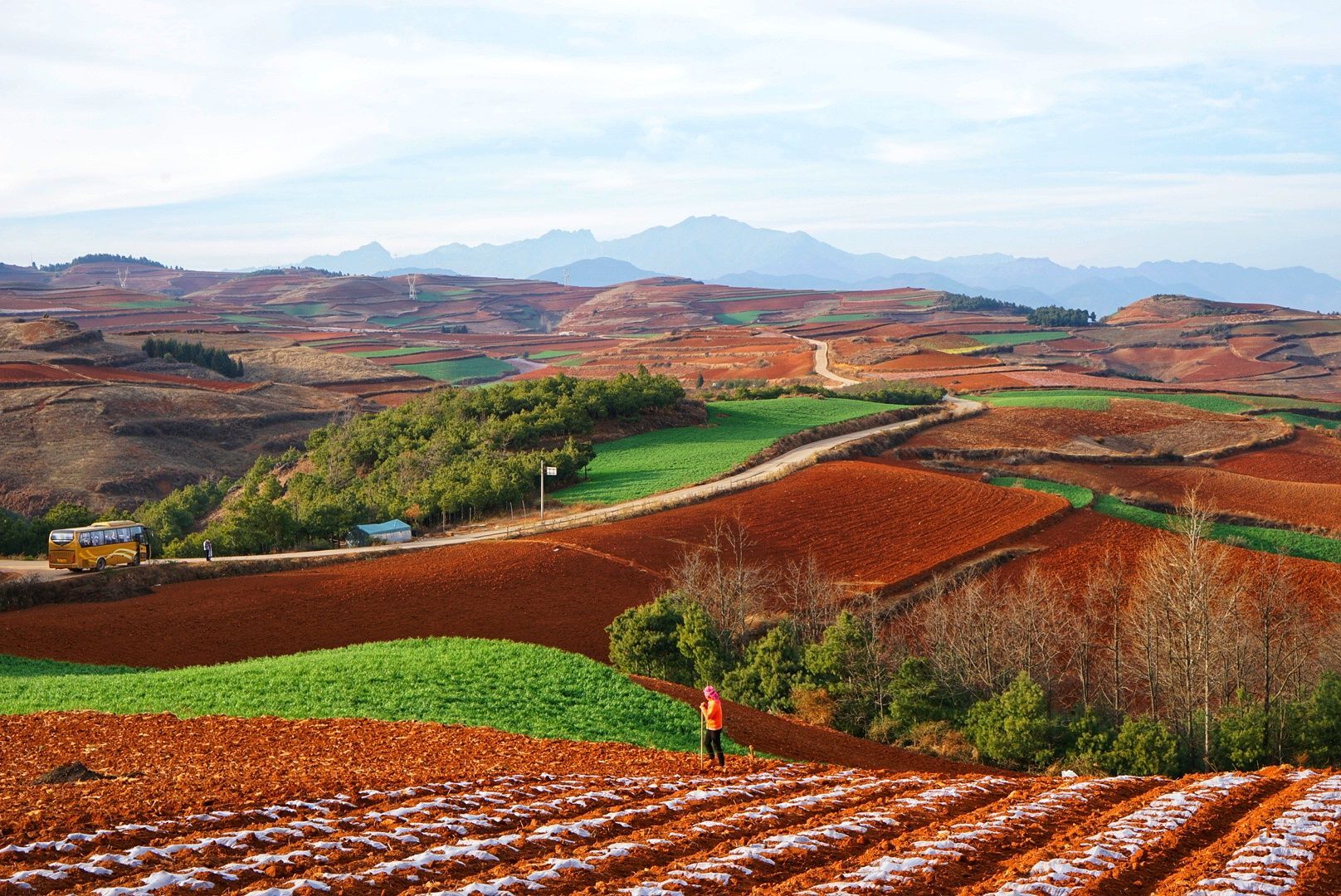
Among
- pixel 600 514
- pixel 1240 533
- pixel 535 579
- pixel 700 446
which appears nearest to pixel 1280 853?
pixel 535 579

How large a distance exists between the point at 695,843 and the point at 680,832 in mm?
336

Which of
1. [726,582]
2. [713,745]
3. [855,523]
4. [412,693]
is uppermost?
[713,745]

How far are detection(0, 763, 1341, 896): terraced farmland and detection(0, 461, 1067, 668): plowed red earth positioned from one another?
78.0 feet

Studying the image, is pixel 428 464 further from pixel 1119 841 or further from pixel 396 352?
pixel 396 352

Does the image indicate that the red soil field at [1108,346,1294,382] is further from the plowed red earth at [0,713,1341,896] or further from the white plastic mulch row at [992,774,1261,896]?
the plowed red earth at [0,713,1341,896]

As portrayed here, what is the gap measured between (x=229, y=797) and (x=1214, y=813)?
42.4ft

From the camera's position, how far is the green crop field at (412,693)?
2323cm

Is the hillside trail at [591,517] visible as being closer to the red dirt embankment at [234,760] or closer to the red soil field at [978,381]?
the red dirt embankment at [234,760]

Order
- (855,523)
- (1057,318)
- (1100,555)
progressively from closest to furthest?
(1100,555), (855,523), (1057,318)

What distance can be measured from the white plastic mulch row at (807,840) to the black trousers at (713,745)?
392 cm

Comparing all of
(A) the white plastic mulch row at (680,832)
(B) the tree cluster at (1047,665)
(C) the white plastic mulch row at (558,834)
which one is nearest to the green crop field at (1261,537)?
(B) the tree cluster at (1047,665)

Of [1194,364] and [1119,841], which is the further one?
[1194,364]

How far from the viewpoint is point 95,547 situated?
138ft

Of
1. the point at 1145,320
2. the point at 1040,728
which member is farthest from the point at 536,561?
the point at 1145,320
